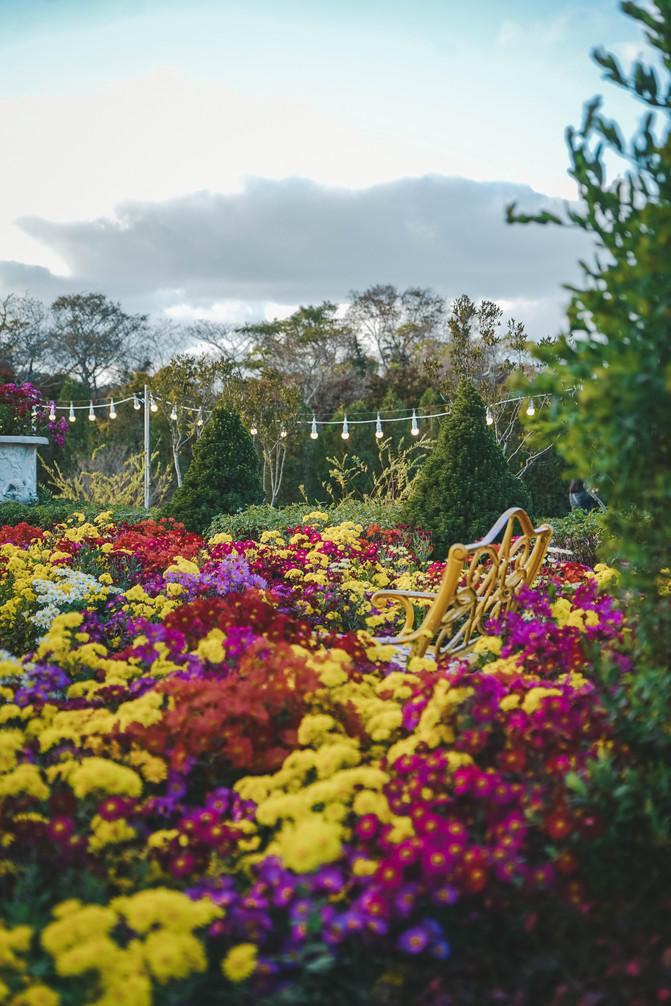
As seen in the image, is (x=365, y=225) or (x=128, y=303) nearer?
(x=365, y=225)

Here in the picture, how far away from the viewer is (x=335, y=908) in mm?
1417

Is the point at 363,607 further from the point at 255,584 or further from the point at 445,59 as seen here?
the point at 445,59

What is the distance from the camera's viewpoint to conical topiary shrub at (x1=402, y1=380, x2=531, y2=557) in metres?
6.29

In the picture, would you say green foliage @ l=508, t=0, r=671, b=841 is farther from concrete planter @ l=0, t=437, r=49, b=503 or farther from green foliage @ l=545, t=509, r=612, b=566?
concrete planter @ l=0, t=437, r=49, b=503

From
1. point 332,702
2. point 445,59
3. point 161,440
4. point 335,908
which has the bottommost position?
point 335,908

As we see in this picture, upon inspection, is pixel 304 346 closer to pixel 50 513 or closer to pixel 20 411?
pixel 20 411

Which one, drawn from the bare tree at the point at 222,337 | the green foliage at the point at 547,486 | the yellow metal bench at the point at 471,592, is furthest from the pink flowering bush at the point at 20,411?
the bare tree at the point at 222,337

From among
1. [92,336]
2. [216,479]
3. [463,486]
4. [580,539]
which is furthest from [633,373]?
[92,336]

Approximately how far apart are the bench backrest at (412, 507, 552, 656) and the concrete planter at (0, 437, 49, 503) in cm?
742

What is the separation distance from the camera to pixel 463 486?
6344mm

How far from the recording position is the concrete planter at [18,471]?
898 cm

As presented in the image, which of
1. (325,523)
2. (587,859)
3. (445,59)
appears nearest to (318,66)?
(445,59)

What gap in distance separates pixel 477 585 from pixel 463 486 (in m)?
3.56

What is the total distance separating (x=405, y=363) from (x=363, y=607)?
21.0 meters
